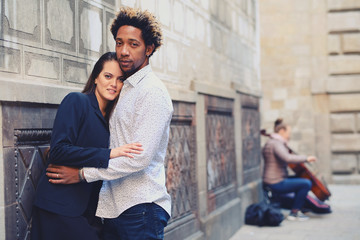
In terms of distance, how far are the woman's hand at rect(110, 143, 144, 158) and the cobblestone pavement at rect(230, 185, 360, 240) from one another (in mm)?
5035

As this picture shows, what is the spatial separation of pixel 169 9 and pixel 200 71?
129 centimetres

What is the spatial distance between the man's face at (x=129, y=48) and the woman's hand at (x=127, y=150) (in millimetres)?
483

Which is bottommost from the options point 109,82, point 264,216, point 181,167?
point 264,216

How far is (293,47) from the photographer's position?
48.5 feet

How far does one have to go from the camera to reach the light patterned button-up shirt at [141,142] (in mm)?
3225

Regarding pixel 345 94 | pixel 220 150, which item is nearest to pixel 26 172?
pixel 220 150

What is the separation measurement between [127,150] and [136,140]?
80 millimetres

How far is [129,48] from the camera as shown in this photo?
11.2 feet

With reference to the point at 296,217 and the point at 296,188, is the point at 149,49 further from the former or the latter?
the point at 296,217

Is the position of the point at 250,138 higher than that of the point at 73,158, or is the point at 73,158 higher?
the point at 250,138

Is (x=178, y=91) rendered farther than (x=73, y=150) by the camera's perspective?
Yes

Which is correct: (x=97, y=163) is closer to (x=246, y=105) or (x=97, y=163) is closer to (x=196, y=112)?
(x=196, y=112)

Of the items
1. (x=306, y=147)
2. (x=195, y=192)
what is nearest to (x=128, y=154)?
(x=195, y=192)

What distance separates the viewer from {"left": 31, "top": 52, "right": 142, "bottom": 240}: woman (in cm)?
310
